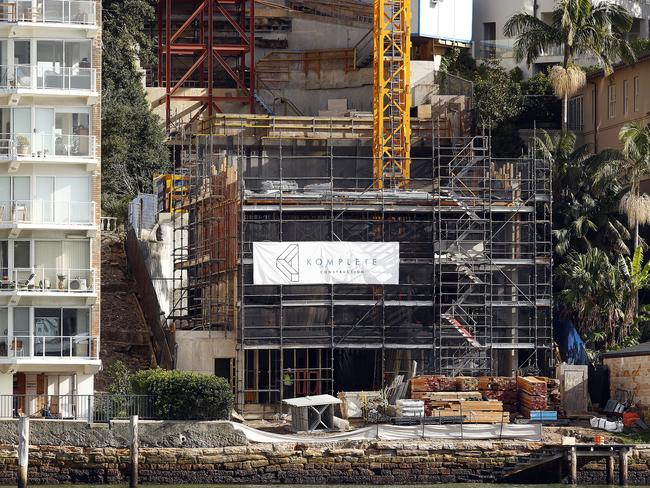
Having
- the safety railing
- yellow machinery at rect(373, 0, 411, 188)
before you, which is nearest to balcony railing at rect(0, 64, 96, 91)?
the safety railing

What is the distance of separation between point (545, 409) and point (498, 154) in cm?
2271

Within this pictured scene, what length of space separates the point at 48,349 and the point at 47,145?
697 centimetres

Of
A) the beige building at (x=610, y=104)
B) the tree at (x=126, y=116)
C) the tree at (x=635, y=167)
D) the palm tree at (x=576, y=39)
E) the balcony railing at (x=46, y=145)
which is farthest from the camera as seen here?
the tree at (x=126, y=116)

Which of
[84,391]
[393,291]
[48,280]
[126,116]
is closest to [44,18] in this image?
[48,280]

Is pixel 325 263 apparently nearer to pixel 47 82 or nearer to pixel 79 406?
pixel 79 406

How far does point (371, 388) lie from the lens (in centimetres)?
7869

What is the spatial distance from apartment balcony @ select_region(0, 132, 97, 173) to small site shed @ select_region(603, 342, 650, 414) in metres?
19.4

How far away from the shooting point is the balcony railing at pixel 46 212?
72.6 meters

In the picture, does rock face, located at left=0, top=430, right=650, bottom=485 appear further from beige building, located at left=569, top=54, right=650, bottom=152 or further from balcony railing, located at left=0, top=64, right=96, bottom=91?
beige building, located at left=569, top=54, right=650, bottom=152

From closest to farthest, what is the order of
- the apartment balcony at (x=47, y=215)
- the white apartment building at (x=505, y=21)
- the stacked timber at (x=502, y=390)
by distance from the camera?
1. the apartment balcony at (x=47, y=215)
2. the stacked timber at (x=502, y=390)
3. the white apartment building at (x=505, y=21)

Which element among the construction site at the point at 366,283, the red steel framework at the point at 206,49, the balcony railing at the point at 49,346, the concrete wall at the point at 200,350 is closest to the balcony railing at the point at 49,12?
the construction site at the point at 366,283

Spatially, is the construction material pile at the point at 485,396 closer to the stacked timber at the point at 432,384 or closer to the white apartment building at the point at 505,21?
the stacked timber at the point at 432,384

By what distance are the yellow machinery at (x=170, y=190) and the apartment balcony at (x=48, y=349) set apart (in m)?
15.1

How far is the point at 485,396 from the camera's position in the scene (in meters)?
74.5
